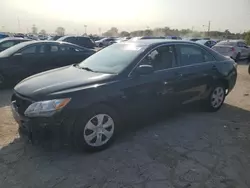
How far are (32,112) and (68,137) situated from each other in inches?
22.1

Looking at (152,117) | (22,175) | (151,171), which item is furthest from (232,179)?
(22,175)

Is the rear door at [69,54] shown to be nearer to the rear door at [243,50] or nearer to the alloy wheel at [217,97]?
the alloy wheel at [217,97]

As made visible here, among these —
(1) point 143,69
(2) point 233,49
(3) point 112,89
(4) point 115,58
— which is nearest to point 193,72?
(1) point 143,69

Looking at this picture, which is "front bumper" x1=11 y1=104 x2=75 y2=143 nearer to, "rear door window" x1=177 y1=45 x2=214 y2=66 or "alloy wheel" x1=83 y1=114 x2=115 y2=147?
"alloy wheel" x1=83 y1=114 x2=115 y2=147

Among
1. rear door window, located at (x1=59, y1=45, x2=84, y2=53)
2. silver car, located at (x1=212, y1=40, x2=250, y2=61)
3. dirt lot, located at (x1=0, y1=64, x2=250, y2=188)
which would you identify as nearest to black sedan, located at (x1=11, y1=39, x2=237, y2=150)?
dirt lot, located at (x1=0, y1=64, x2=250, y2=188)

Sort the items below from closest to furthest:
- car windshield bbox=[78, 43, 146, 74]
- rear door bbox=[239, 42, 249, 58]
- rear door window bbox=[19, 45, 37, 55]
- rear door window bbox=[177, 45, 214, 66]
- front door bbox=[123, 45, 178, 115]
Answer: front door bbox=[123, 45, 178, 115] < car windshield bbox=[78, 43, 146, 74] < rear door window bbox=[177, 45, 214, 66] < rear door window bbox=[19, 45, 37, 55] < rear door bbox=[239, 42, 249, 58]

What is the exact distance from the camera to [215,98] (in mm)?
5367

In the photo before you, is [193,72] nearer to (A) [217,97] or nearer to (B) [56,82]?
(A) [217,97]

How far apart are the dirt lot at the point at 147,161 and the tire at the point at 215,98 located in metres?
0.73

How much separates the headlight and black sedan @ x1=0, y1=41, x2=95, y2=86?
467 cm

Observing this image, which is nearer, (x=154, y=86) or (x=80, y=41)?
(x=154, y=86)

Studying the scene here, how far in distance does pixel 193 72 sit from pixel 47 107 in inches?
112

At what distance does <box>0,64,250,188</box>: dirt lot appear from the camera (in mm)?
2910

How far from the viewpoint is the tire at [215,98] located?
5.25 metres
